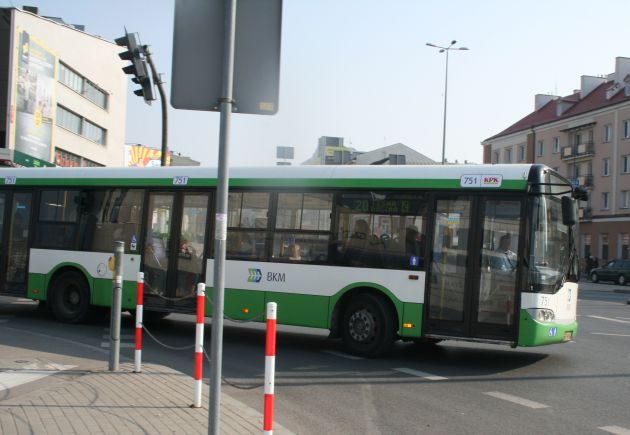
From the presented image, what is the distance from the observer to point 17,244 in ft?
46.6

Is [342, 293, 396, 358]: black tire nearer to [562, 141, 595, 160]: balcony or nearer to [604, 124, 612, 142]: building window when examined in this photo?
[604, 124, 612, 142]: building window

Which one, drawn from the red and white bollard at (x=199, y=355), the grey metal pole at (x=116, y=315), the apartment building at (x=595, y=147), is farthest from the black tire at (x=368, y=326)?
the apartment building at (x=595, y=147)

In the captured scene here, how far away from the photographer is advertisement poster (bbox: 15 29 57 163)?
38938 millimetres

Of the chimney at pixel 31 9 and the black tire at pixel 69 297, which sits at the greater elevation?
the chimney at pixel 31 9

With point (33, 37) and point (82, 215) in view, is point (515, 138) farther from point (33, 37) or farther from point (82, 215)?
point (82, 215)

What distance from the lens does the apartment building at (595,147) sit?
57625 mm

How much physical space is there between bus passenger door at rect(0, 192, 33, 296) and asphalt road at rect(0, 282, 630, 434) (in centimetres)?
76

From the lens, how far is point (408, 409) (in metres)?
7.36

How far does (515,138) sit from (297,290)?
66.3 metres

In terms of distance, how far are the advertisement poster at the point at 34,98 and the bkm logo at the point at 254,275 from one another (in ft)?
99.1

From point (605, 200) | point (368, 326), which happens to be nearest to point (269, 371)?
point (368, 326)

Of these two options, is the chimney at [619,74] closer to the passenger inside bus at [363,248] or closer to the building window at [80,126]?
the building window at [80,126]

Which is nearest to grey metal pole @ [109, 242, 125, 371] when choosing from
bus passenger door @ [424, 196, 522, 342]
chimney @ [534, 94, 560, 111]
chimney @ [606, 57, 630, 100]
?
bus passenger door @ [424, 196, 522, 342]

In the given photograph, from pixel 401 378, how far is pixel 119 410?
4.07 m
